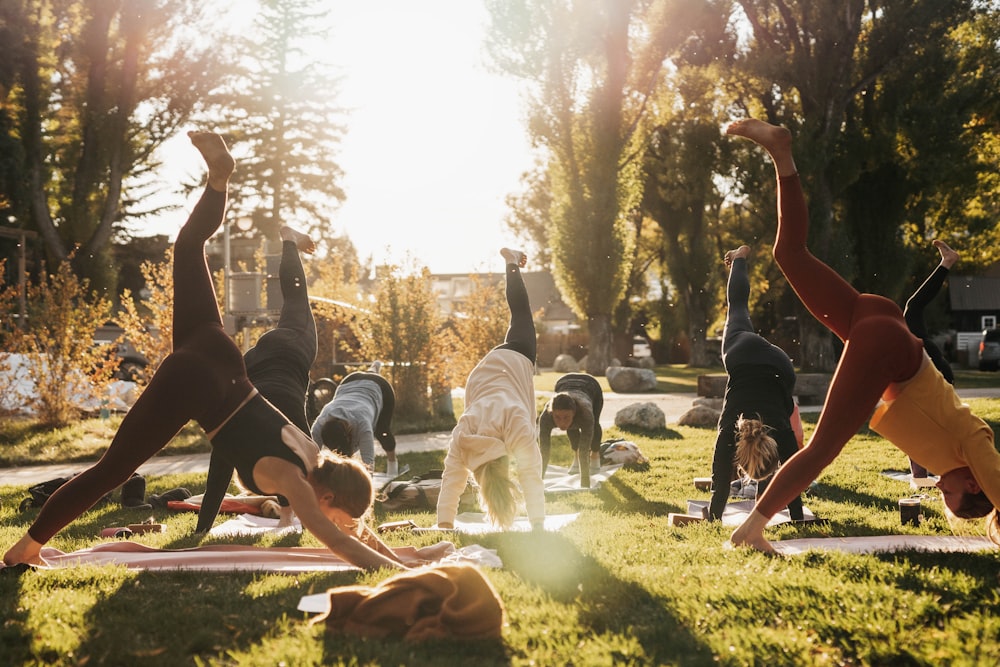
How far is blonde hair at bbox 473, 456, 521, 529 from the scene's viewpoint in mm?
5969

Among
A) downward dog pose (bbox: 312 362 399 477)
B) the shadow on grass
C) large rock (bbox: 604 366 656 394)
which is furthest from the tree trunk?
the shadow on grass

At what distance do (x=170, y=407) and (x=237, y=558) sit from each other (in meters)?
1.21

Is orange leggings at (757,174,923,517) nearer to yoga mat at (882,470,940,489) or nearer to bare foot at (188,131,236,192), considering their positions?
bare foot at (188,131,236,192)

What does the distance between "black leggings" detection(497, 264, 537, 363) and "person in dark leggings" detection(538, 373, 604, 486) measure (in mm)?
1137

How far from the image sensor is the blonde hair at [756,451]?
20.0 feet

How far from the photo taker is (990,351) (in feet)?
103

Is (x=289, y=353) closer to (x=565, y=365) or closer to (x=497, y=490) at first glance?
(x=497, y=490)

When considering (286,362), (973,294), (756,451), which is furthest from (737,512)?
(973,294)

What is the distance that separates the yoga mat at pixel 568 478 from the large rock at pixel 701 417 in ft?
15.9

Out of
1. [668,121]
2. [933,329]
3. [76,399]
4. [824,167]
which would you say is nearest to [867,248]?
[824,167]

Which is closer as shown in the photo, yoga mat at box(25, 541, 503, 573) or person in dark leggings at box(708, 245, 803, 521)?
yoga mat at box(25, 541, 503, 573)

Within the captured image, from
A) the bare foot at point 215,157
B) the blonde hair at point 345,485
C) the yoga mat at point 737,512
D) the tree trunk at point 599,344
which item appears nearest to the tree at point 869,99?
the tree trunk at point 599,344

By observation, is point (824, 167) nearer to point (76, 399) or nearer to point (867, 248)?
point (867, 248)

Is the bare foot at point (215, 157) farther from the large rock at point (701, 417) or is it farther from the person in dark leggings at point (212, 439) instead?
the large rock at point (701, 417)
